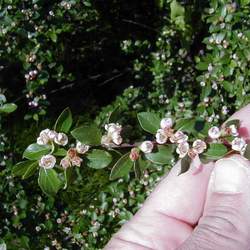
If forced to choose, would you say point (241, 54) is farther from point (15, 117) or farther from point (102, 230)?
point (15, 117)

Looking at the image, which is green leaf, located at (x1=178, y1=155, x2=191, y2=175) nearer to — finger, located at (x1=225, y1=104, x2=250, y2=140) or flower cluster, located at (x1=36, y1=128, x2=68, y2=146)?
finger, located at (x1=225, y1=104, x2=250, y2=140)

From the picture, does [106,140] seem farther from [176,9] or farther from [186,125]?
[176,9]

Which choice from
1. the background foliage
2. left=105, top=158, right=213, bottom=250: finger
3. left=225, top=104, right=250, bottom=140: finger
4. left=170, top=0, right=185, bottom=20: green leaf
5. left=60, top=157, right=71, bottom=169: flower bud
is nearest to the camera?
left=60, top=157, right=71, bottom=169: flower bud

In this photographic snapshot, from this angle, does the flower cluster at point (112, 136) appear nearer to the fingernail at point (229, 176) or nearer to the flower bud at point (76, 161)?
the flower bud at point (76, 161)

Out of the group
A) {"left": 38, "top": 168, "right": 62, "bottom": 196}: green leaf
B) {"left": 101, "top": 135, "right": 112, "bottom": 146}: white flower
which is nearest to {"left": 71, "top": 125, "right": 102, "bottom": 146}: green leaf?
{"left": 101, "top": 135, "right": 112, "bottom": 146}: white flower

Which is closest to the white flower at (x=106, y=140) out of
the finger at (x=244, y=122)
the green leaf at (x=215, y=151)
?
the green leaf at (x=215, y=151)
